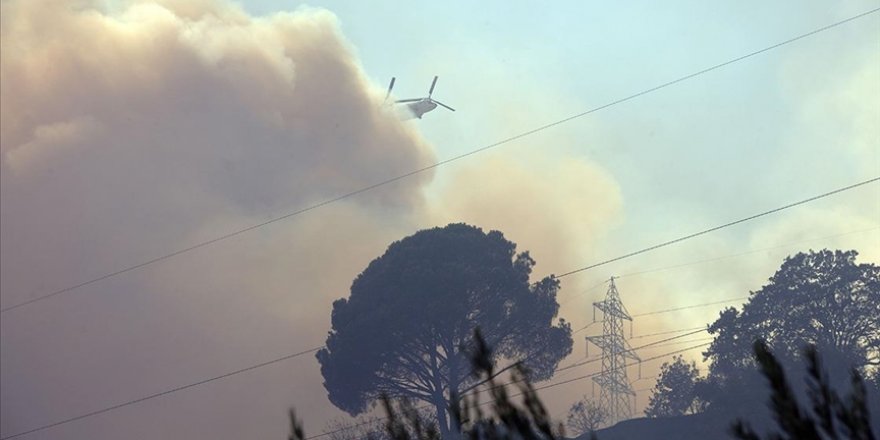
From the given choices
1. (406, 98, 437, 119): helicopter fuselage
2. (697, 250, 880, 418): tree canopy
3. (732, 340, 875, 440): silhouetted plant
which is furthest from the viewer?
(406, 98, 437, 119): helicopter fuselage

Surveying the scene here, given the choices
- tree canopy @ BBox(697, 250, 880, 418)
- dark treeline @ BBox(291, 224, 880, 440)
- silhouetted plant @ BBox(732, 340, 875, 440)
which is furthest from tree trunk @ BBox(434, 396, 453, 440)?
silhouetted plant @ BBox(732, 340, 875, 440)

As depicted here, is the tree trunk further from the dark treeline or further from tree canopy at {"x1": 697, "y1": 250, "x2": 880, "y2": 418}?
tree canopy at {"x1": 697, "y1": 250, "x2": 880, "y2": 418}

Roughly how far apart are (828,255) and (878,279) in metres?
5.25

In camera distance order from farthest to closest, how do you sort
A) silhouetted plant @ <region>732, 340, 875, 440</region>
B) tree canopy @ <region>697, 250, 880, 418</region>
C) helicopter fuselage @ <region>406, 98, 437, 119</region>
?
1. helicopter fuselage @ <region>406, 98, 437, 119</region>
2. tree canopy @ <region>697, 250, 880, 418</region>
3. silhouetted plant @ <region>732, 340, 875, 440</region>

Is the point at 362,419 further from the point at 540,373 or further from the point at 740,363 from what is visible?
the point at 740,363

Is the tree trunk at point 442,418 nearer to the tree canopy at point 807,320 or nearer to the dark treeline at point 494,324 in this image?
the dark treeline at point 494,324

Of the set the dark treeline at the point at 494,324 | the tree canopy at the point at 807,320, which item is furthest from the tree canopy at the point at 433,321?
the tree canopy at the point at 807,320

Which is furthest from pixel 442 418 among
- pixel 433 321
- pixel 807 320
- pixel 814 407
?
pixel 814 407

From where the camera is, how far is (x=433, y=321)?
10638cm

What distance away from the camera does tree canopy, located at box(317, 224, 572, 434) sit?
10594 cm

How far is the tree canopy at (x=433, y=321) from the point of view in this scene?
348 ft

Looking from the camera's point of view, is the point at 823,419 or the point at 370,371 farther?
the point at 370,371

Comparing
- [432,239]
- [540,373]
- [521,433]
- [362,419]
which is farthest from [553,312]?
[521,433]

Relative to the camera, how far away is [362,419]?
10912 cm
